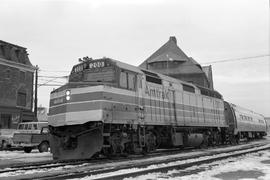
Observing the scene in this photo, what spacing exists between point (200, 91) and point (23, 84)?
2708cm

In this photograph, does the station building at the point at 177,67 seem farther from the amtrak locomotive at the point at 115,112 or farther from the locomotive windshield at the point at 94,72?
the locomotive windshield at the point at 94,72

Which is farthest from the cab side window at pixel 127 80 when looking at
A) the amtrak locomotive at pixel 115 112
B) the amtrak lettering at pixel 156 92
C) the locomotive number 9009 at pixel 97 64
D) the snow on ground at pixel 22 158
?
the snow on ground at pixel 22 158

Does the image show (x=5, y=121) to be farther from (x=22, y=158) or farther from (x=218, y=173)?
(x=218, y=173)

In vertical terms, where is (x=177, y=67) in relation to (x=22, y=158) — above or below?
above

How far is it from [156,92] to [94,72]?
11.0 ft

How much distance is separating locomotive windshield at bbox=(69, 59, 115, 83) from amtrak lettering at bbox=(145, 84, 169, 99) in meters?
2.27

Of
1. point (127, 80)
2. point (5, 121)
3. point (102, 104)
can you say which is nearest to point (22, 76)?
Answer: point (5, 121)

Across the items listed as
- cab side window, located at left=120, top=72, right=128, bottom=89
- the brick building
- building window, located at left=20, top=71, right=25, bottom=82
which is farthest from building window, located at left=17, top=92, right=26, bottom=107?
cab side window, located at left=120, top=72, right=128, bottom=89

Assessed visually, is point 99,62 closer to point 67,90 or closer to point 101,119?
point 67,90

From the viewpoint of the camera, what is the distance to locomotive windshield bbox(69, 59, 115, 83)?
13.1m

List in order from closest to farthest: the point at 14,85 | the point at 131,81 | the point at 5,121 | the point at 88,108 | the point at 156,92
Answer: the point at 88,108 < the point at 131,81 < the point at 156,92 < the point at 5,121 < the point at 14,85

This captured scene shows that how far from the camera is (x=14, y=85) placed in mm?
39250

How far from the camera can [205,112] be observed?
66.4ft

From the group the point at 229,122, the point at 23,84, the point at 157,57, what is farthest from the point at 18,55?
the point at 157,57
